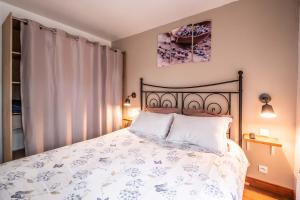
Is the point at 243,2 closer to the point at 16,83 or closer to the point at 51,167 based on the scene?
the point at 51,167

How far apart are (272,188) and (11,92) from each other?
3.18 meters

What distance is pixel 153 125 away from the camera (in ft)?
7.08

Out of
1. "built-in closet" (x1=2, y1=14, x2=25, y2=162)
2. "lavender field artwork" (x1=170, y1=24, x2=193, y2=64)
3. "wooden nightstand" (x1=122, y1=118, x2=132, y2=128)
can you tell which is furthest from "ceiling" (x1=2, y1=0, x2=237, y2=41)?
"wooden nightstand" (x1=122, y1=118, x2=132, y2=128)

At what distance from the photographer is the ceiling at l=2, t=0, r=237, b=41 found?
6.77 ft

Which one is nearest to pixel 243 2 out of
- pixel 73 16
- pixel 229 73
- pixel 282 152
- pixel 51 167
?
pixel 229 73

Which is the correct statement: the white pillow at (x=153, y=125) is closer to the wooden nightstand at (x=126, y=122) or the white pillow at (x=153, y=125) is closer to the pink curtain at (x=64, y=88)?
the wooden nightstand at (x=126, y=122)

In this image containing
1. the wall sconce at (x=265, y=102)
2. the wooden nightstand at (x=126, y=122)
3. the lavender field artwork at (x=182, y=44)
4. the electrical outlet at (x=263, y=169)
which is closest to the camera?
the wall sconce at (x=265, y=102)

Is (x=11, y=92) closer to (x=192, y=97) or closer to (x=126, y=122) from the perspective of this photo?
(x=126, y=122)

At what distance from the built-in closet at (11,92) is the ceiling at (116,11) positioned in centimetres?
42

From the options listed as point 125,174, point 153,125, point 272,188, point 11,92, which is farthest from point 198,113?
point 11,92

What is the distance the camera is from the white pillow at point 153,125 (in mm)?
2084

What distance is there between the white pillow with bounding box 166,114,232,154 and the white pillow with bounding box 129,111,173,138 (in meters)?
0.13

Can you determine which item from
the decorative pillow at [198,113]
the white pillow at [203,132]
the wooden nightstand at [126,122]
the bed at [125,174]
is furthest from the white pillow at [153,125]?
the wooden nightstand at [126,122]

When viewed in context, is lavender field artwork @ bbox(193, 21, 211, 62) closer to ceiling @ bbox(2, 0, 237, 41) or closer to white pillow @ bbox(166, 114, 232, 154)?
ceiling @ bbox(2, 0, 237, 41)
